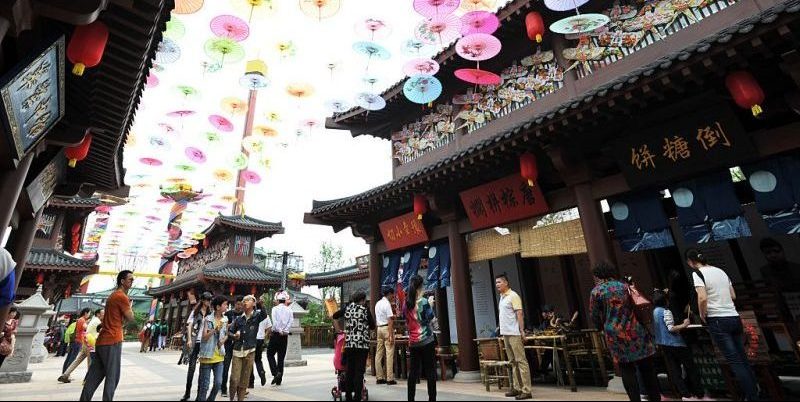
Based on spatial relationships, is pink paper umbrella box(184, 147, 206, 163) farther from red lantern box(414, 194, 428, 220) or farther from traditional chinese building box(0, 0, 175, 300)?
red lantern box(414, 194, 428, 220)

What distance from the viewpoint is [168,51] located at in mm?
8789

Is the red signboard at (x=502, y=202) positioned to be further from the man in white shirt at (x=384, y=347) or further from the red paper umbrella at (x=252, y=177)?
the red paper umbrella at (x=252, y=177)

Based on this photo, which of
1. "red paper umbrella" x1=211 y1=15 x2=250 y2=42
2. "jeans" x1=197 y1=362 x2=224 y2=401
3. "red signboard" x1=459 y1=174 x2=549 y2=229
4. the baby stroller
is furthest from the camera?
"red paper umbrella" x1=211 y1=15 x2=250 y2=42

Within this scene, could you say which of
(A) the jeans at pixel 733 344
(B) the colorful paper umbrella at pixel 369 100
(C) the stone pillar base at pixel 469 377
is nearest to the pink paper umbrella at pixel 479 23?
(B) the colorful paper umbrella at pixel 369 100

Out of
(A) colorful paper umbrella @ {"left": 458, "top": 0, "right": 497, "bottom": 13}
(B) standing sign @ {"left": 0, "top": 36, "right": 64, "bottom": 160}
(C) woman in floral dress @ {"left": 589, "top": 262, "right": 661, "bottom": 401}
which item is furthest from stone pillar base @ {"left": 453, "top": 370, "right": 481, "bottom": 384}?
(B) standing sign @ {"left": 0, "top": 36, "right": 64, "bottom": 160}

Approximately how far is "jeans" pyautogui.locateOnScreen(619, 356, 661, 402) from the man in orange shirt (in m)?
6.19

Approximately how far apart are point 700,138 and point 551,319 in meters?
5.26

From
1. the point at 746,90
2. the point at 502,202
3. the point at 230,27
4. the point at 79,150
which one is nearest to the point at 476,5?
the point at 502,202

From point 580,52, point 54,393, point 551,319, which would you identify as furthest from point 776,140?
point 54,393

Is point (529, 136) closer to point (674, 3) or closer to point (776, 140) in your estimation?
point (776, 140)

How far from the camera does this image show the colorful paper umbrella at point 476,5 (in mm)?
8555

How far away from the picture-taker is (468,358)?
8500 millimetres

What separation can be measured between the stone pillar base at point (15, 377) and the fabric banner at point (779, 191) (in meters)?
15.8

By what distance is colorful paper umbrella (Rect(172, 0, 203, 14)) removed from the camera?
23.8 ft
